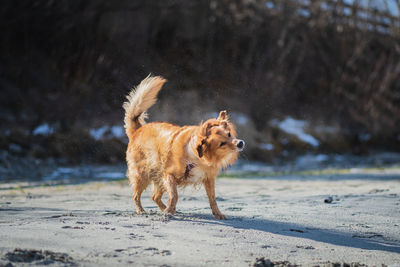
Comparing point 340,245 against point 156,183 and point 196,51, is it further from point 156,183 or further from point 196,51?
point 196,51

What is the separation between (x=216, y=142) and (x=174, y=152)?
0.56 metres

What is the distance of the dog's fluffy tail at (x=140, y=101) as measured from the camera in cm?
591

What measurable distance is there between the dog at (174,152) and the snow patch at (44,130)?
8.06 meters

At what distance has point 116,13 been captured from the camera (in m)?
15.9

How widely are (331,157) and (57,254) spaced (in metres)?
13.3

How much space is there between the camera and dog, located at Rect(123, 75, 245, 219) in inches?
181

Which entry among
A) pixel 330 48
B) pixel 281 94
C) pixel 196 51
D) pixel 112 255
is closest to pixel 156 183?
pixel 112 255

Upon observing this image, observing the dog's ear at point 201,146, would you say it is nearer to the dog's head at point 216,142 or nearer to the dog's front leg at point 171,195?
the dog's head at point 216,142

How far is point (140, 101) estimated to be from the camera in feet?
19.4

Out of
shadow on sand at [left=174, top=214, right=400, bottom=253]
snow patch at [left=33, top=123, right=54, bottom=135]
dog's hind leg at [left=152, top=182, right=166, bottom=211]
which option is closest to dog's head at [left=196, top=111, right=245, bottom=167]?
shadow on sand at [left=174, top=214, right=400, bottom=253]

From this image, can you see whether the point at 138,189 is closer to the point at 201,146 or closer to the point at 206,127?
the point at 201,146

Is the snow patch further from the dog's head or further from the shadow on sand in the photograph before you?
the dog's head

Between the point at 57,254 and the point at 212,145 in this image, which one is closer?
the point at 57,254

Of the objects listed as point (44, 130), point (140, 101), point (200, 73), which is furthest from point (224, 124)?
point (200, 73)
